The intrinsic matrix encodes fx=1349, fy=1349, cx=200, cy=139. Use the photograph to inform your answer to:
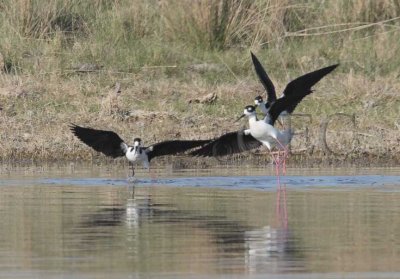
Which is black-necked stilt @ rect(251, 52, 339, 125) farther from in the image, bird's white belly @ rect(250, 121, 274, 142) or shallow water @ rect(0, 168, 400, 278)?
shallow water @ rect(0, 168, 400, 278)

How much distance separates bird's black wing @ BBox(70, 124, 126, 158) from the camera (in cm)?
1340

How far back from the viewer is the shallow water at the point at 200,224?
24.9 feet

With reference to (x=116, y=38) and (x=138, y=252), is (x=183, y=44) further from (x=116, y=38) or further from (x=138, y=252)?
(x=138, y=252)

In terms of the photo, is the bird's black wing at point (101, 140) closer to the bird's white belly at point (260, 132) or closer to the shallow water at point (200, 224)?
the shallow water at point (200, 224)

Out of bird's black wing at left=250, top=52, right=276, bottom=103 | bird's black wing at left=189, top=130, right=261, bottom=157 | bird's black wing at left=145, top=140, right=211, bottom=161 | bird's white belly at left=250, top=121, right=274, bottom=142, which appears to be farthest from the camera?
bird's black wing at left=250, top=52, right=276, bottom=103

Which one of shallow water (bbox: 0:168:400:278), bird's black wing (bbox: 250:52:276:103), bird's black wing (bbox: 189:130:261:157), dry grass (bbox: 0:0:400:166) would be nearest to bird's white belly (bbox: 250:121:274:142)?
bird's black wing (bbox: 189:130:261:157)

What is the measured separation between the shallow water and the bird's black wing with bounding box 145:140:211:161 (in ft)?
0.80

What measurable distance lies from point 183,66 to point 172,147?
4.59m

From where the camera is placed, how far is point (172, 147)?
13.2 metres

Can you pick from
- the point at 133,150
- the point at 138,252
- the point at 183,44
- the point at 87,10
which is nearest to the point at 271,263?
the point at 138,252

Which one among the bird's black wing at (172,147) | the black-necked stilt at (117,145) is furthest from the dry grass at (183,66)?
the bird's black wing at (172,147)

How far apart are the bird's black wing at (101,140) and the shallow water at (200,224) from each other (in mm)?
286

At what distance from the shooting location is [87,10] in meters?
19.4

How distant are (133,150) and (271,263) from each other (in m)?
5.90
